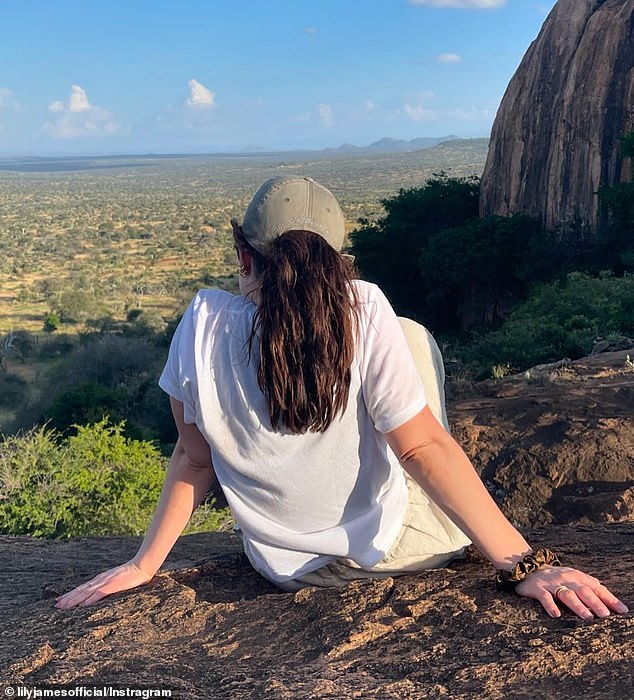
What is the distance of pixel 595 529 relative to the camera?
280cm

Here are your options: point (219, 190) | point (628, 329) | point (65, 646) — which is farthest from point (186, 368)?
point (219, 190)

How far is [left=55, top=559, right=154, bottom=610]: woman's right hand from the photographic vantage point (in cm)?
214

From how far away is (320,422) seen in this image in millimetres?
1777

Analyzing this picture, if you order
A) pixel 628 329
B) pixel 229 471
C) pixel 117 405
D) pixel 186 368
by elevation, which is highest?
pixel 186 368

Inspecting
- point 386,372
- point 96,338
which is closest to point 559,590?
point 386,372

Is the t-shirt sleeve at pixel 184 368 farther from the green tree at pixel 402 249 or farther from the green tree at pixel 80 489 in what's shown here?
the green tree at pixel 402 249

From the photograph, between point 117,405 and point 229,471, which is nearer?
point 229,471

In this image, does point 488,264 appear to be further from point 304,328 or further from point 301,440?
point 304,328

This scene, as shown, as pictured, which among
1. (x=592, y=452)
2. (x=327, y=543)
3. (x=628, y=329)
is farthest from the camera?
(x=628, y=329)

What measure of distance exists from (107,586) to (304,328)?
102cm

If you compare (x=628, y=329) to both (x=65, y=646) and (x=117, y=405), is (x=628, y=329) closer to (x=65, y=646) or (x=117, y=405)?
(x=117, y=405)

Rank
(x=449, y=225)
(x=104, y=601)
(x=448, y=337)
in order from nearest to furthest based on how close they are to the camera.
Answer: 1. (x=104, y=601)
2. (x=448, y=337)
3. (x=449, y=225)

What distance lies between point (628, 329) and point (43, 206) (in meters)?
67.2

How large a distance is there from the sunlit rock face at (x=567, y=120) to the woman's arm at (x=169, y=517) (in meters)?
18.3
